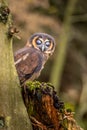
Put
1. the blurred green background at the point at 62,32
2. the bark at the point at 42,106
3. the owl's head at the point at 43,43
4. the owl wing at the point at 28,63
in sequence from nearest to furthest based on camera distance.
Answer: the bark at the point at 42,106 → the owl wing at the point at 28,63 → the owl's head at the point at 43,43 → the blurred green background at the point at 62,32

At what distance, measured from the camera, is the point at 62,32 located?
547 inches

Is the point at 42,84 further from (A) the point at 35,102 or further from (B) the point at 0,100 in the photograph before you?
(B) the point at 0,100

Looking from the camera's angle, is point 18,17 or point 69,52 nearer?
point 18,17

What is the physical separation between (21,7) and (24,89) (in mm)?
10645

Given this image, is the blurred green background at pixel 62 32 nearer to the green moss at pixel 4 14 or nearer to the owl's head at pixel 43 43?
the owl's head at pixel 43 43

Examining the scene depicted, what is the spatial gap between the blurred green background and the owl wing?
6352 millimetres

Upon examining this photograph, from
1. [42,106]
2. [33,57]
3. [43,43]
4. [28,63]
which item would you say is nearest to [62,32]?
[43,43]

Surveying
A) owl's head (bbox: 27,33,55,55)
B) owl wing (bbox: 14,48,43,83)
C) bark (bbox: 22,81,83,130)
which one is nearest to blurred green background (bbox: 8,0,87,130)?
owl's head (bbox: 27,33,55,55)

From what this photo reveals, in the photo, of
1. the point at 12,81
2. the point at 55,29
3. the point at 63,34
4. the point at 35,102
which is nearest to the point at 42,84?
the point at 35,102

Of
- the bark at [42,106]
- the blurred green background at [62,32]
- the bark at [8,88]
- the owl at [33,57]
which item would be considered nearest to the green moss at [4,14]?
the bark at [8,88]

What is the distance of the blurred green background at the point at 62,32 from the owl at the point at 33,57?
231 inches

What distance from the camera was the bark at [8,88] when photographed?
10.5 feet

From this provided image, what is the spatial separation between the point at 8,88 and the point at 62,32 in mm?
10713

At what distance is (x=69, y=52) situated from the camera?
683 inches
